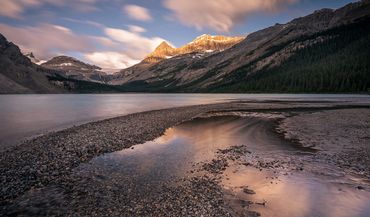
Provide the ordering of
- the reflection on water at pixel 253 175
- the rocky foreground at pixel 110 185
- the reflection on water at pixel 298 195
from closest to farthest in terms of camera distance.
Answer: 1. the rocky foreground at pixel 110 185
2. the reflection on water at pixel 298 195
3. the reflection on water at pixel 253 175

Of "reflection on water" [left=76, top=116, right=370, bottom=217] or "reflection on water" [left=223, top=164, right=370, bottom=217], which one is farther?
"reflection on water" [left=76, top=116, right=370, bottom=217]

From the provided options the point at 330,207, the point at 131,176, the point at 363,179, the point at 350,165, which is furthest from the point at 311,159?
the point at 131,176

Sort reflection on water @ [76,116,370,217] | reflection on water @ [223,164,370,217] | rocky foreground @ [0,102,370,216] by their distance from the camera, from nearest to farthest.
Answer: rocky foreground @ [0,102,370,216]
reflection on water @ [223,164,370,217]
reflection on water @ [76,116,370,217]

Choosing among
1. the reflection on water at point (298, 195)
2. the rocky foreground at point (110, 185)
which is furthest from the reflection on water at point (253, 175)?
the rocky foreground at point (110, 185)

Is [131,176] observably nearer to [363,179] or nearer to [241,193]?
[241,193]

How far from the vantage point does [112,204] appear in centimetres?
1594

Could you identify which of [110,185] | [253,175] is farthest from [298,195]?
[110,185]

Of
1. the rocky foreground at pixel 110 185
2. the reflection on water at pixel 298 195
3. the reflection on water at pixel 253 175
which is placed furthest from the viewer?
the reflection on water at pixel 253 175

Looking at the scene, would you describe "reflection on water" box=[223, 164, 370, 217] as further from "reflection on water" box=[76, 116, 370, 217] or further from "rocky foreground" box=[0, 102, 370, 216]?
"rocky foreground" box=[0, 102, 370, 216]

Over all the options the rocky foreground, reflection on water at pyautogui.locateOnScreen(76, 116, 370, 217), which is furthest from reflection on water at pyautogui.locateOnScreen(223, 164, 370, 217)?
the rocky foreground

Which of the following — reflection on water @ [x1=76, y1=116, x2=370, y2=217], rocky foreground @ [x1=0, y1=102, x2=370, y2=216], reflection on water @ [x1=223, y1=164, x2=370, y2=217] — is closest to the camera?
rocky foreground @ [x1=0, y1=102, x2=370, y2=216]

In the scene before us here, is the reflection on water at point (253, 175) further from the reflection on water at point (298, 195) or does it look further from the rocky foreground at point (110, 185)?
the rocky foreground at point (110, 185)

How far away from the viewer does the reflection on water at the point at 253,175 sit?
16047mm

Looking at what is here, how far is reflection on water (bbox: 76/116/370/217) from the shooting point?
52.6 ft
